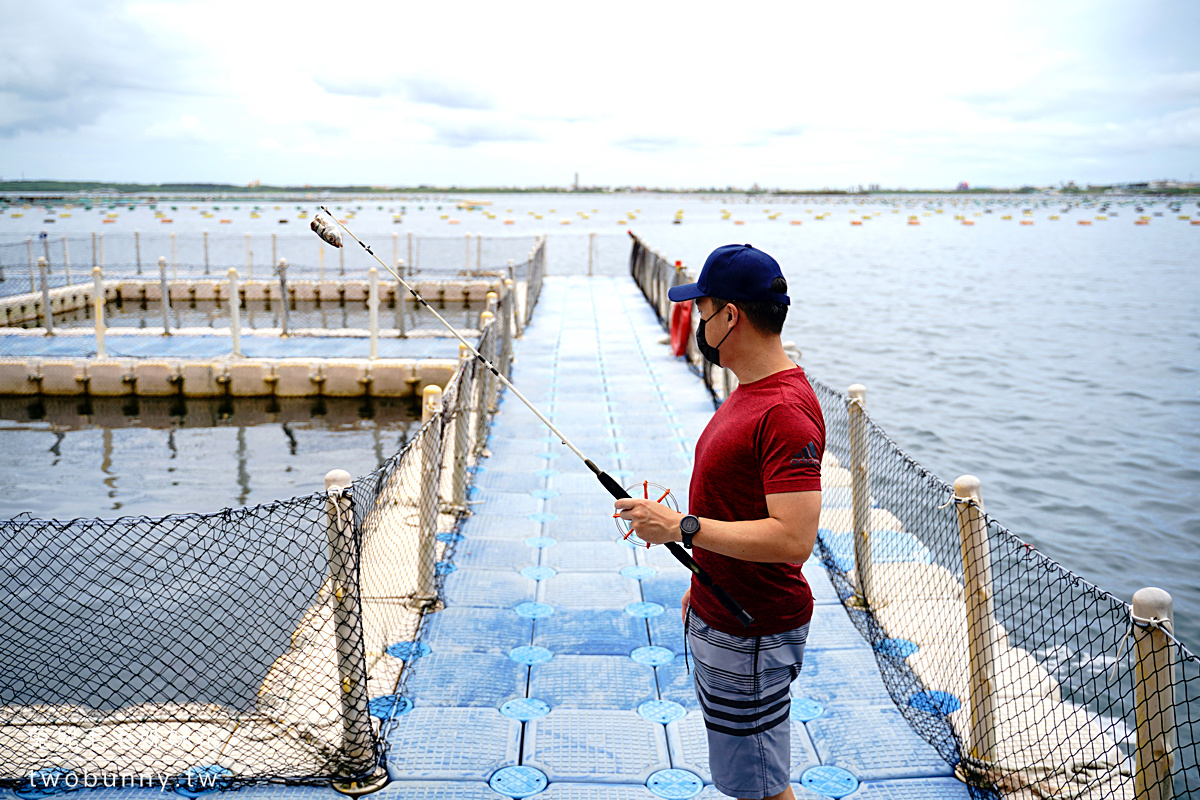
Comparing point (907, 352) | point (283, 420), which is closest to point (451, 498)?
point (283, 420)

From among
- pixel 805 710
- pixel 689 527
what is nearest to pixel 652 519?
pixel 689 527

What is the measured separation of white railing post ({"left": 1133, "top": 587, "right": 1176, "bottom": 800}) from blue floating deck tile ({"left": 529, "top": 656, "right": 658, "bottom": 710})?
2.13 metres

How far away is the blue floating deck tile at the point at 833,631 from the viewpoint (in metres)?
4.73

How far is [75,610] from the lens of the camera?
7.30 m

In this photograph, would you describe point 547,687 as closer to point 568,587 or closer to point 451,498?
point 568,587

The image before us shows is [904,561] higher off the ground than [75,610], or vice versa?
[904,561]

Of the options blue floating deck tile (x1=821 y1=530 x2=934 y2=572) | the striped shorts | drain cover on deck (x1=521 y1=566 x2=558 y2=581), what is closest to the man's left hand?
the striped shorts

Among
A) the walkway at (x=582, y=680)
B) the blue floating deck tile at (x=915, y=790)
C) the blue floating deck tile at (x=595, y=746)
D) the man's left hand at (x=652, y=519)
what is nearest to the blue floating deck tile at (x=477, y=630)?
the walkway at (x=582, y=680)

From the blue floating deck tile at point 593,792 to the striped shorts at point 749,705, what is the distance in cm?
113

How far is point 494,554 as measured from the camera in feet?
19.6

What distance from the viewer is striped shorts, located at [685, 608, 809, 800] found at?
2361 mm

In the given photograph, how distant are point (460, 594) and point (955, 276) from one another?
4767 centimetres

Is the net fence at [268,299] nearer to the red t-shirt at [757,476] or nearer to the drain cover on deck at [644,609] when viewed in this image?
the drain cover on deck at [644,609]

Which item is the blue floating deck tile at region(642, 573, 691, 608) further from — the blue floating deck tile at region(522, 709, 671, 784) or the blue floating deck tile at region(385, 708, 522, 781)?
the blue floating deck tile at region(385, 708, 522, 781)
